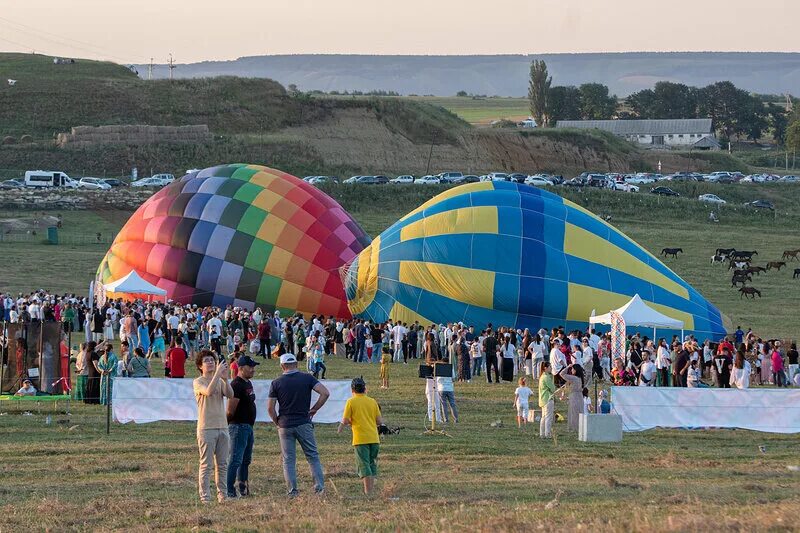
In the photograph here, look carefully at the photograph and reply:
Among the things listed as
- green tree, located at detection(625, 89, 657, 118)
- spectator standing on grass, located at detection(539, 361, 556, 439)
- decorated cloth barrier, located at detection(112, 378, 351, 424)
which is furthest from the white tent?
green tree, located at detection(625, 89, 657, 118)

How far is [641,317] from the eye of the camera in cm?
2636

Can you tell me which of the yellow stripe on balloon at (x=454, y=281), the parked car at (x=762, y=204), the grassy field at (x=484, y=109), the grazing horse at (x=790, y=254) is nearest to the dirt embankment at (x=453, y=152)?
the parked car at (x=762, y=204)

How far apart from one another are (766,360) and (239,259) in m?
12.9

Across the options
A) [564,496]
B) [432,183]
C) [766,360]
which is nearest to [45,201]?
[432,183]

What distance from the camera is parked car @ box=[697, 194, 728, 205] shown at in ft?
235

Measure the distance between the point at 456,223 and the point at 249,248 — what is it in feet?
18.9

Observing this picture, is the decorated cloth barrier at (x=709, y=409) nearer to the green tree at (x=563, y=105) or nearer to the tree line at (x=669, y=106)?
the tree line at (x=669, y=106)

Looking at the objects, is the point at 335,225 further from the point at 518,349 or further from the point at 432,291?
the point at 518,349

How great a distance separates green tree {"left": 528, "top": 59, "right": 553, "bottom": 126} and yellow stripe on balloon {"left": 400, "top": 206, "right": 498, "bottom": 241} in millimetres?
116716

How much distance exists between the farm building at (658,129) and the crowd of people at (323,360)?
104 metres

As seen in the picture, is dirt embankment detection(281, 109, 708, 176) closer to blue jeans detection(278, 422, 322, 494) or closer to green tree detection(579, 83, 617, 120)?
green tree detection(579, 83, 617, 120)

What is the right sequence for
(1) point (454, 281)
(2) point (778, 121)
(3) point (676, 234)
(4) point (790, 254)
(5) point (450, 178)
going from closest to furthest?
(1) point (454, 281) < (4) point (790, 254) < (3) point (676, 234) < (5) point (450, 178) < (2) point (778, 121)

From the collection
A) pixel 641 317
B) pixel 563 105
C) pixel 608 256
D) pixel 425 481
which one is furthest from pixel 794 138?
pixel 425 481

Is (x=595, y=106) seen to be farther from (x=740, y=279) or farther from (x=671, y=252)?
(x=740, y=279)
